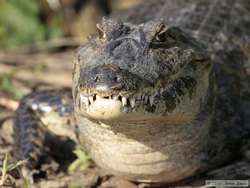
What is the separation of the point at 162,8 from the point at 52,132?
1.79 meters

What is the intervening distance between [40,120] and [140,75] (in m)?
2.15

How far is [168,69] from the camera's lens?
179 inches

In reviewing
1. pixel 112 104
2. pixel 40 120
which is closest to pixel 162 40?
pixel 112 104

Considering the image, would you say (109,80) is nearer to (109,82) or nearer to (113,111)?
(109,82)

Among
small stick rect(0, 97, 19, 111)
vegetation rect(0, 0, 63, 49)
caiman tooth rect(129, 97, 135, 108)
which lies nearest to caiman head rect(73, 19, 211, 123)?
caiman tooth rect(129, 97, 135, 108)

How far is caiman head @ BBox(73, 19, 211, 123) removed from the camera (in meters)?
3.97

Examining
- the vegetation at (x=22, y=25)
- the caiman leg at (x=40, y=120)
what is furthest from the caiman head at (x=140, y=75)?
the vegetation at (x=22, y=25)

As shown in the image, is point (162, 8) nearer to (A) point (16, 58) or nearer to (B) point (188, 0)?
(B) point (188, 0)

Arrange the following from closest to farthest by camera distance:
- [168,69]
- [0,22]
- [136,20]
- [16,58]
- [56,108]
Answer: [168,69] < [56,108] < [136,20] < [16,58] < [0,22]

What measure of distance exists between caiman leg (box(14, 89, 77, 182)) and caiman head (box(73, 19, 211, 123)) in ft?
3.68

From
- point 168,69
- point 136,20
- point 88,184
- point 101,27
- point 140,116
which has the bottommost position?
point 88,184

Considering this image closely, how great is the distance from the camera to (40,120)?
20.2ft

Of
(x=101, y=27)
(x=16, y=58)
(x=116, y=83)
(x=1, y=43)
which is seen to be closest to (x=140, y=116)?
(x=116, y=83)

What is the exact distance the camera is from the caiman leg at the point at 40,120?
5695mm
